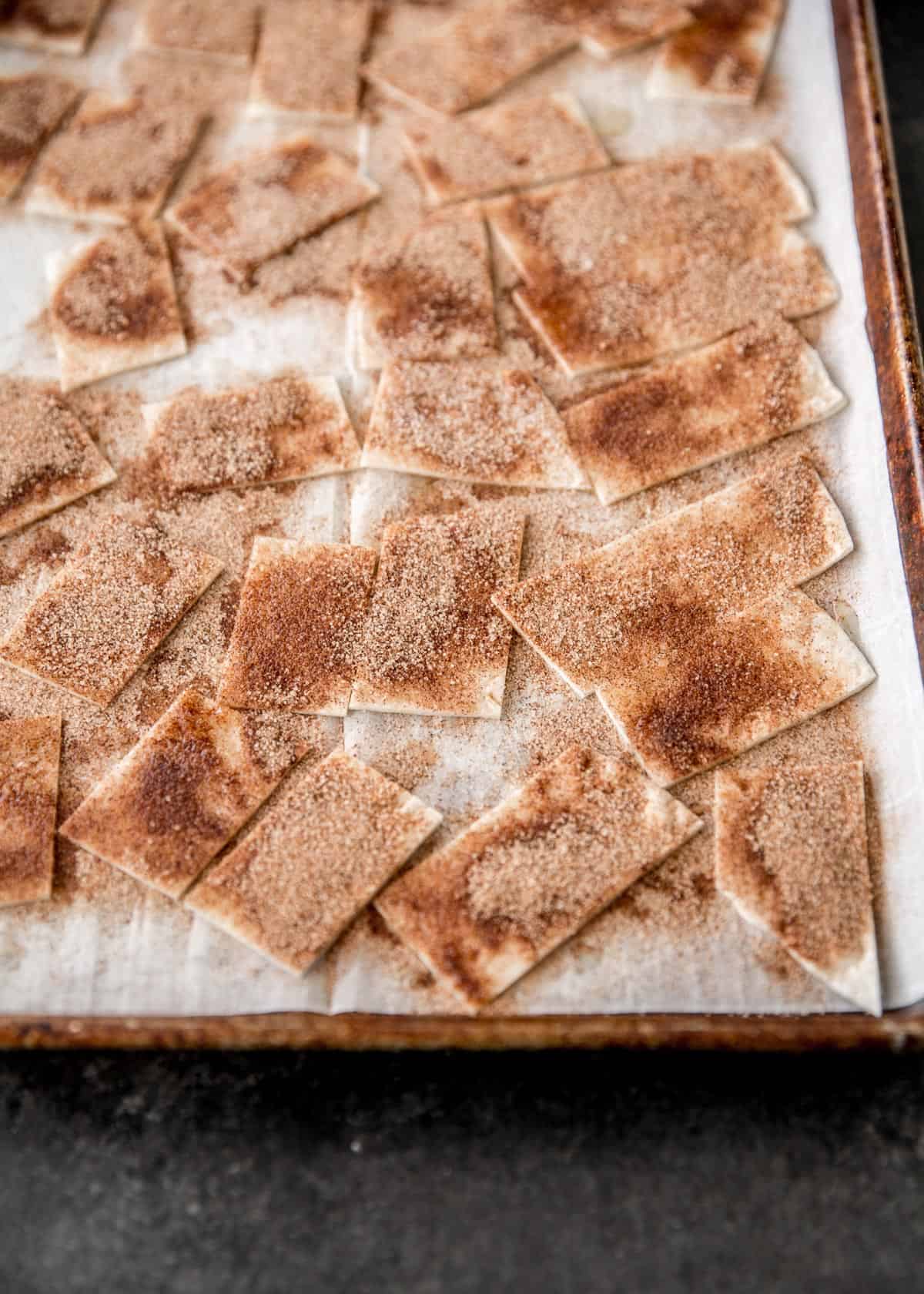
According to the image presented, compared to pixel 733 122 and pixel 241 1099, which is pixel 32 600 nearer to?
pixel 241 1099

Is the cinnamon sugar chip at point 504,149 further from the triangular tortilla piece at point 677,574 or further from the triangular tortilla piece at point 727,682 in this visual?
the triangular tortilla piece at point 727,682

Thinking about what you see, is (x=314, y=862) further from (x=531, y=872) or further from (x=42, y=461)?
(x=42, y=461)

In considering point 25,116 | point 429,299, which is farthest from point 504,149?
point 25,116

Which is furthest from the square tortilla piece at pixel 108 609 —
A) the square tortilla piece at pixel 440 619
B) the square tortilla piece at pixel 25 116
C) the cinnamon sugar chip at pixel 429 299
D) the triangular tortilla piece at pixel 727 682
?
the square tortilla piece at pixel 25 116

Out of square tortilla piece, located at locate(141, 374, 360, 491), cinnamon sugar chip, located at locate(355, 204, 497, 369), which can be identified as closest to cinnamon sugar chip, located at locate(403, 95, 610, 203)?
cinnamon sugar chip, located at locate(355, 204, 497, 369)

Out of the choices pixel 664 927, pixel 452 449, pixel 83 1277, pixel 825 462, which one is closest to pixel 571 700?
pixel 664 927
